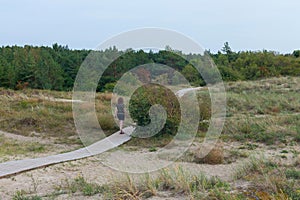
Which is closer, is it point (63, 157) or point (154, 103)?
point (63, 157)

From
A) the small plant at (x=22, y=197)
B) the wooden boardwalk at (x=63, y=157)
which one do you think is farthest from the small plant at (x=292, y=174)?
the wooden boardwalk at (x=63, y=157)

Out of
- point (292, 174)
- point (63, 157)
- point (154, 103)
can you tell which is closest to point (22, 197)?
point (63, 157)

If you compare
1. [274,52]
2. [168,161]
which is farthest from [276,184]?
[274,52]

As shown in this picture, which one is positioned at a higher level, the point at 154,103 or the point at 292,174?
the point at 154,103

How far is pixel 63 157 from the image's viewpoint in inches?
346

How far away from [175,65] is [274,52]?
39017 millimetres

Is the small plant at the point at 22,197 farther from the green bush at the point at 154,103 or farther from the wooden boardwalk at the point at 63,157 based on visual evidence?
the green bush at the point at 154,103

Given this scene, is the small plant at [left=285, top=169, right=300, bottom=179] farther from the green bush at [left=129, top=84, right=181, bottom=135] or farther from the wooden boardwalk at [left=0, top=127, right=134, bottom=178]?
the green bush at [left=129, top=84, right=181, bottom=135]

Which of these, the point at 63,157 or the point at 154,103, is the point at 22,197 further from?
the point at 154,103

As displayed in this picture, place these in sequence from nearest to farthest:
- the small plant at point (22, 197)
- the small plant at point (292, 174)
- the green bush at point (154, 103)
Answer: the small plant at point (22, 197) < the small plant at point (292, 174) < the green bush at point (154, 103)

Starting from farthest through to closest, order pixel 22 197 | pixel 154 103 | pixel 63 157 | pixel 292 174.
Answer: pixel 154 103 < pixel 63 157 < pixel 292 174 < pixel 22 197

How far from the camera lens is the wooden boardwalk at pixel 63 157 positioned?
7531mm

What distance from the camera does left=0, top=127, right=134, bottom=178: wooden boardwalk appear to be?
753cm

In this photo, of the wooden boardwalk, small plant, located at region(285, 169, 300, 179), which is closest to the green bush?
the wooden boardwalk
